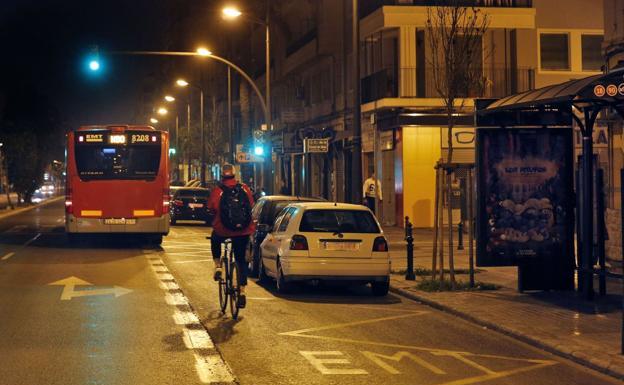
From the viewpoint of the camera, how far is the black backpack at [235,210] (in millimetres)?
12938

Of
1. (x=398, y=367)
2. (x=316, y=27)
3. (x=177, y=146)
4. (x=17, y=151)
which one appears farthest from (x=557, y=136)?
(x=177, y=146)

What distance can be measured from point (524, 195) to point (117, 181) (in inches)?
515

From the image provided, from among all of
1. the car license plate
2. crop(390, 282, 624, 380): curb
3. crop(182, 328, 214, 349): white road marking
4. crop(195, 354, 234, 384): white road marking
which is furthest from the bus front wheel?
crop(195, 354, 234, 384): white road marking

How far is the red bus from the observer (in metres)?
25.3

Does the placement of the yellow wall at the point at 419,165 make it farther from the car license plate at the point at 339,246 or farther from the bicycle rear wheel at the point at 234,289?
the bicycle rear wheel at the point at 234,289

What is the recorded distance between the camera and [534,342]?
36.1 feet

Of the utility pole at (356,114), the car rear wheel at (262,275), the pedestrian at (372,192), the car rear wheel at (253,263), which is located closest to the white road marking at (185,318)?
the car rear wheel at (262,275)

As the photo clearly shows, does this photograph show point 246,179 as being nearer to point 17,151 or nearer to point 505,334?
point 17,151

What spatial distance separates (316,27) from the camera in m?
42.4

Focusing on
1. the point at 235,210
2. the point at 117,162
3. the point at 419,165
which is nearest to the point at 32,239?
the point at 117,162

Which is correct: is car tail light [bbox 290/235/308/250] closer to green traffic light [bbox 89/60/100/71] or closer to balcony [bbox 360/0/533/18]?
green traffic light [bbox 89/60/100/71]

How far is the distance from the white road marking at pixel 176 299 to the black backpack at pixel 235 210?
1.75 m

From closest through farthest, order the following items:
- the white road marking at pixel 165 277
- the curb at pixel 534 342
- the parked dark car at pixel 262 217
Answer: the curb at pixel 534 342 → the white road marking at pixel 165 277 → the parked dark car at pixel 262 217

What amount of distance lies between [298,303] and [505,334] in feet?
12.0
